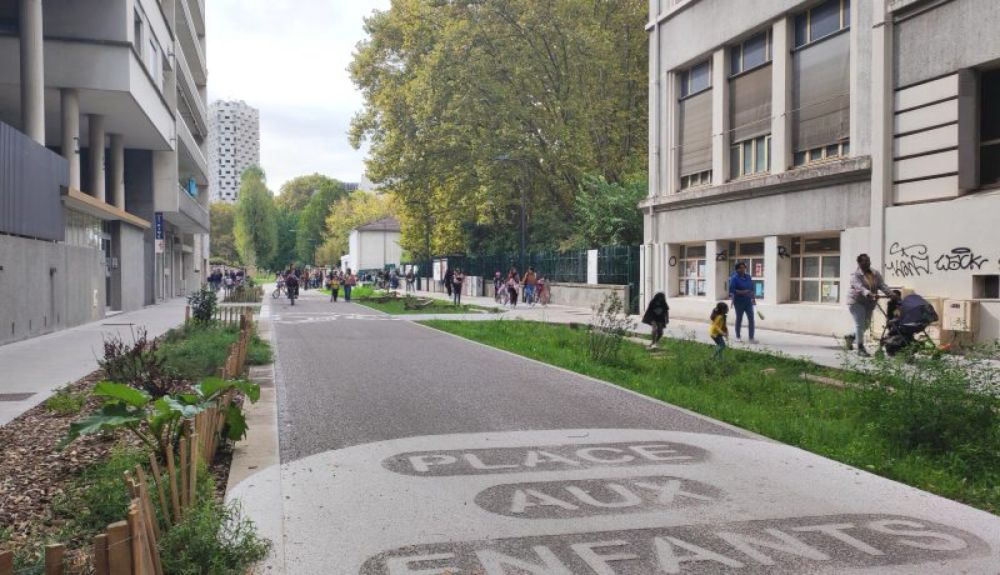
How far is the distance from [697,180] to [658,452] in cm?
1898

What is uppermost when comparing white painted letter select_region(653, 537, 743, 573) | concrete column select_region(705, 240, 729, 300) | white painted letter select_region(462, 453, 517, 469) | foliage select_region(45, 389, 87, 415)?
concrete column select_region(705, 240, 729, 300)

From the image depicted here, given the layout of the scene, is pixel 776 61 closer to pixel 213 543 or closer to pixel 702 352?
pixel 702 352

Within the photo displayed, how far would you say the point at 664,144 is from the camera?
26.1 metres

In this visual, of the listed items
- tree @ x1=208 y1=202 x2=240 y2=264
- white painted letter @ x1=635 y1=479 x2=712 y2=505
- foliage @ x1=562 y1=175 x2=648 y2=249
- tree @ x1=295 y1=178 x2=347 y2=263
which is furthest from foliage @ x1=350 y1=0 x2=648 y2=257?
tree @ x1=208 y1=202 x2=240 y2=264

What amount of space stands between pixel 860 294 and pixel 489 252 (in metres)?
39.6

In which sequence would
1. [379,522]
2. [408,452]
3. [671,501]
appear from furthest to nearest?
1. [408,452]
2. [671,501]
3. [379,522]

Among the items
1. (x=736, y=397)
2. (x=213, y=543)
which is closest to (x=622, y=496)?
(x=213, y=543)

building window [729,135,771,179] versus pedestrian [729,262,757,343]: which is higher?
building window [729,135,771,179]

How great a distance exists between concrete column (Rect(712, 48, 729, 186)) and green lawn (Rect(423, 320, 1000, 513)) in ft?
25.7

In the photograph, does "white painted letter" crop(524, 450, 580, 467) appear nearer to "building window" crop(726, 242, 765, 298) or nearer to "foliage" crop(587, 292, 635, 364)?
"foliage" crop(587, 292, 635, 364)

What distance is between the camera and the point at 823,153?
63.2 ft

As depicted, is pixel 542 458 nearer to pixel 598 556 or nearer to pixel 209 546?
pixel 598 556

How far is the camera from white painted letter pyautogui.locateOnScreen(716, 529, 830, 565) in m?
4.43

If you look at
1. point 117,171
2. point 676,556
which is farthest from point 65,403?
point 117,171
